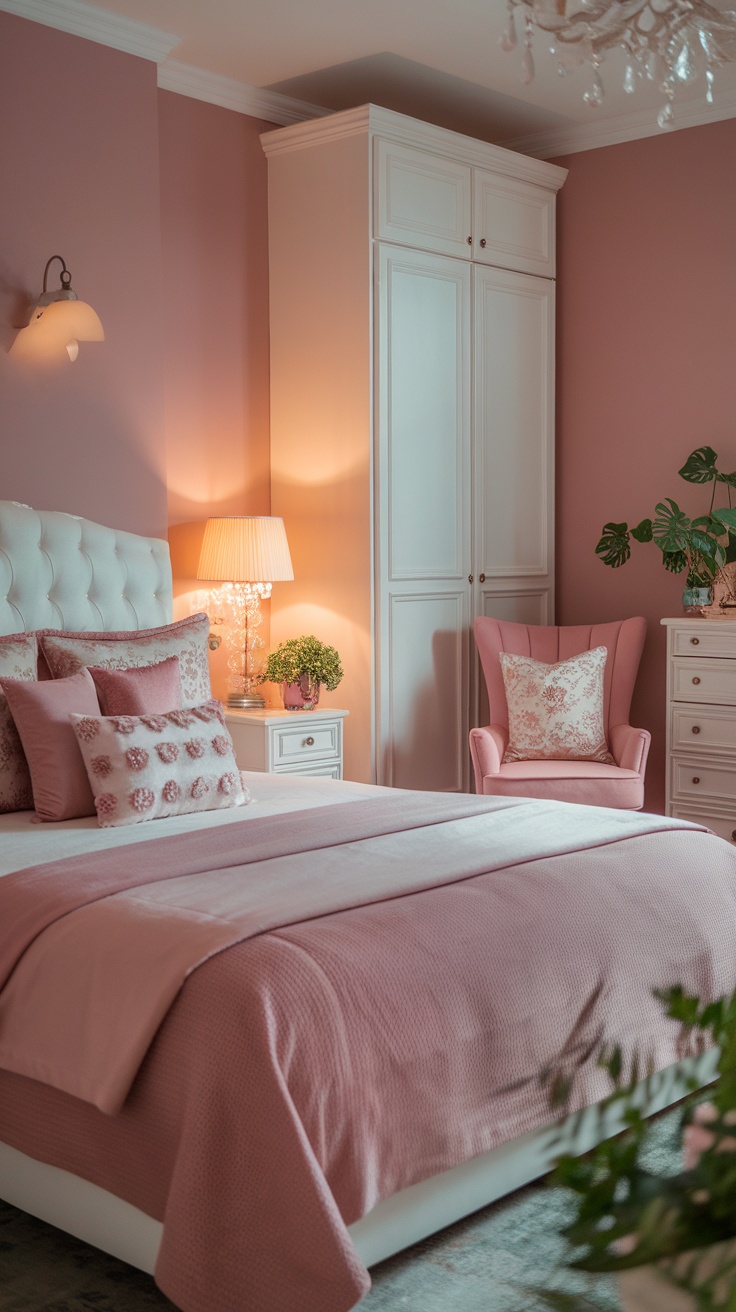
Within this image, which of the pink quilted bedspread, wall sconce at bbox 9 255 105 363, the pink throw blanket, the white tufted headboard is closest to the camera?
the pink quilted bedspread

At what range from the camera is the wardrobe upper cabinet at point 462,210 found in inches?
184

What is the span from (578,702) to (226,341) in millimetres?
1846

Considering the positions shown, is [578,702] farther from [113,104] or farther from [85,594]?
[113,104]

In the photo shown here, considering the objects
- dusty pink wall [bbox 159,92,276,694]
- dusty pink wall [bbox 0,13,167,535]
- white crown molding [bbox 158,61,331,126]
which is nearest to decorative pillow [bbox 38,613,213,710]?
dusty pink wall [bbox 0,13,167,535]

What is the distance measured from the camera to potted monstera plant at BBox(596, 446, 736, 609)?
15.3 ft

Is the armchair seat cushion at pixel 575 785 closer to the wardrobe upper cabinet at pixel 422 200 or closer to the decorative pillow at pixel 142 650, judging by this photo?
the decorative pillow at pixel 142 650

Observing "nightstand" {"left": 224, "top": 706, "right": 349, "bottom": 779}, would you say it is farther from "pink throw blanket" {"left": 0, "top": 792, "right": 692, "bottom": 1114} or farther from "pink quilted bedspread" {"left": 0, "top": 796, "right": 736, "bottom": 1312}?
"pink quilted bedspread" {"left": 0, "top": 796, "right": 736, "bottom": 1312}

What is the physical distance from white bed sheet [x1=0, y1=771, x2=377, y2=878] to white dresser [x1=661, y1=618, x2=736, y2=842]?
59.4 inches

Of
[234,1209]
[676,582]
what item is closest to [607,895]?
[234,1209]

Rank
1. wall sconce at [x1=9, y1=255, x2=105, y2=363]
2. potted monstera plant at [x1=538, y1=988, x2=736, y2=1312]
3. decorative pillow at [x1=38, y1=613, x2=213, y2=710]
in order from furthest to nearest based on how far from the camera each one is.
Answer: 1. wall sconce at [x1=9, y1=255, x2=105, y2=363]
2. decorative pillow at [x1=38, y1=613, x2=213, y2=710]
3. potted monstera plant at [x1=538, y1=988, x2=736, y2=1312]

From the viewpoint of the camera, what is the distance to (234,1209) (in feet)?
6.18

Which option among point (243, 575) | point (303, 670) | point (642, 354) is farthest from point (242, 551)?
point (642, 354)

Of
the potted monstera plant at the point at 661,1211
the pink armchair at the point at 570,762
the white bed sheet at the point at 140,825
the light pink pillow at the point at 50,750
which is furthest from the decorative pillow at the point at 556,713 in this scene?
the potted monstera plant at the point at 661,1211

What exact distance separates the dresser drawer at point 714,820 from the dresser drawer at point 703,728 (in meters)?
0.21
